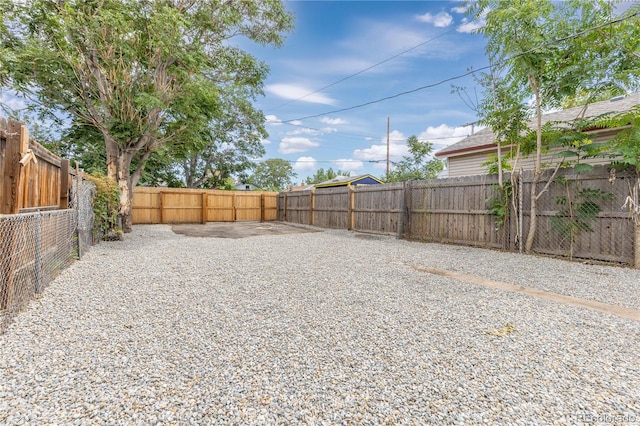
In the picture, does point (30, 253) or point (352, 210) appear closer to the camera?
point (30, 253)

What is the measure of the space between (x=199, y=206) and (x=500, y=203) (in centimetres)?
1216

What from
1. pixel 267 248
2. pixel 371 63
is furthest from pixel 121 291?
pixel 371 63

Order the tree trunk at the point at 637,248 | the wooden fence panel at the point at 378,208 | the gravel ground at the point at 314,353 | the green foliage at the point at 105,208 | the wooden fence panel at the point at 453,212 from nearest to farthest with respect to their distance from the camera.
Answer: the gravel ground at the point at 314,353
the tree trunk at the point at 637,248
the green foliage at the point at 105,208
the wooden fence panel at the point at 453,212
the wooden fence panel at the point at 378,208

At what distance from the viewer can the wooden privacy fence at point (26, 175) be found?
259cm

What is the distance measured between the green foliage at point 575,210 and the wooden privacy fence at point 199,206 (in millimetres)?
12476

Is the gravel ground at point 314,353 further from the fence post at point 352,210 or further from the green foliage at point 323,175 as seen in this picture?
the green foliage at point 323,175

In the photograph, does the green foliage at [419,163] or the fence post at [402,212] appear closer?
the fence post at [402,212]

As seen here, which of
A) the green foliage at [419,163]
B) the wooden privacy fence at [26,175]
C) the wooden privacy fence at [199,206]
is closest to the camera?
the wooden privacy fence at [26,175]

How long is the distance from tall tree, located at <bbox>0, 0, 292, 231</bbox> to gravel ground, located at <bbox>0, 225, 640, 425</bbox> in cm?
518

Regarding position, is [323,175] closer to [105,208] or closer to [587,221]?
[105,208]

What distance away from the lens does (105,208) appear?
7051 millimetres

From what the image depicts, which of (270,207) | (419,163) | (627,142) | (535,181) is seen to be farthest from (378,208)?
(419,163)

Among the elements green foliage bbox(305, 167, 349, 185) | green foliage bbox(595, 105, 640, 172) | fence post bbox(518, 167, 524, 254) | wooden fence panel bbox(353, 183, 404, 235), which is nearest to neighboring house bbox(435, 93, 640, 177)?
fence post bbox(518, 167, 524, 254)

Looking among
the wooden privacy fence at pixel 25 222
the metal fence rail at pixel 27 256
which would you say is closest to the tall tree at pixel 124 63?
the wooden privacy fence at pixel 25 222
